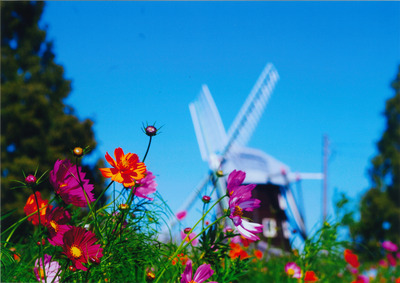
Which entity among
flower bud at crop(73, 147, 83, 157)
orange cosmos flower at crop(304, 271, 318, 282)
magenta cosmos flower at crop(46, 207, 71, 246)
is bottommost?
magenta cosmos flower at crop(46, 207, 71, 246)

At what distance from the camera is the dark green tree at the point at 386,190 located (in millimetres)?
A: 21562

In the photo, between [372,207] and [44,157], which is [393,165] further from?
[44,157]

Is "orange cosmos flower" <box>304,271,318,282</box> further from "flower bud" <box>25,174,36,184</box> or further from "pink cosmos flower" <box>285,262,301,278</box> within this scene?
"flower bud" <box>25,174,36,184</box>

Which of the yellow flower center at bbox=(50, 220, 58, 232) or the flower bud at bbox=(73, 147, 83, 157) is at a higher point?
the flower bud at bbox=(73, 147, 83, 157)

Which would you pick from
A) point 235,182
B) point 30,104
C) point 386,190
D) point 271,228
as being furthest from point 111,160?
point 386,190

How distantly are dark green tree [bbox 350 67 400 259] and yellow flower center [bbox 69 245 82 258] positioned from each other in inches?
841

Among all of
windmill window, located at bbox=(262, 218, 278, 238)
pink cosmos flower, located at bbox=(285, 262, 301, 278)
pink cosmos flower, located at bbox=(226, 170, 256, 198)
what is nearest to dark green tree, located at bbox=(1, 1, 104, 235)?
windmill window, located at bbox=(262, 218, 278, 238)

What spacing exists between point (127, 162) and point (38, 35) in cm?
1395

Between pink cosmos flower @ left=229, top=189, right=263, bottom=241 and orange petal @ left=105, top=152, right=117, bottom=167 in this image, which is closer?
orange petal @ left=105, top=152, right=117, bottom=167

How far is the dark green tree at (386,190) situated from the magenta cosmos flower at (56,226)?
21.3 meters

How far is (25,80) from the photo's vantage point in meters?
13.6

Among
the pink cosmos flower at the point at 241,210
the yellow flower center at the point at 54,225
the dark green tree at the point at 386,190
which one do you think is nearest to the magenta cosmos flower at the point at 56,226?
the yellow flower center at the point at 54,225

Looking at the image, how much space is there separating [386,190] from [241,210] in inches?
896

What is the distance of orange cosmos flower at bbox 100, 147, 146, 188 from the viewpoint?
3.90ft
